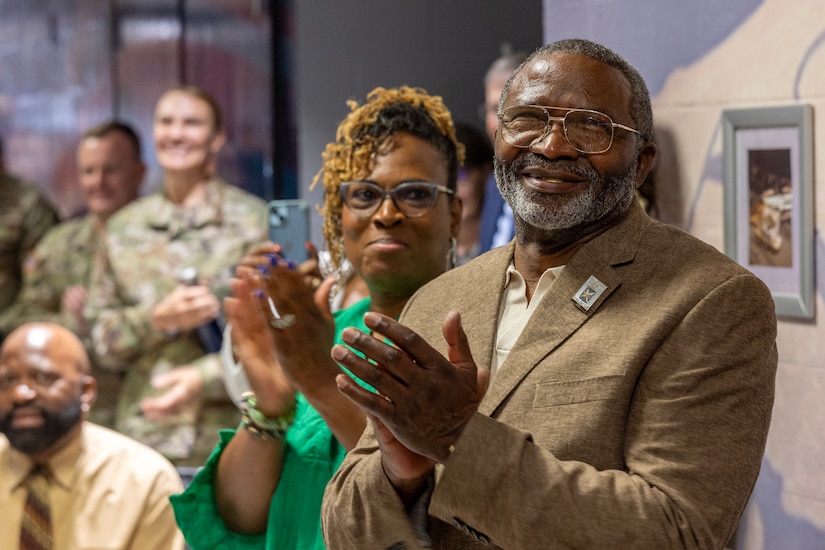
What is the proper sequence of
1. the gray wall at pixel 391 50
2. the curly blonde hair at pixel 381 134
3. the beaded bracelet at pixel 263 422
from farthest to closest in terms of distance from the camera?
the gray wall at pixel 391 50 < the curly blonde hair at pixel 381 134 < the beaded bracelet at pixel 263 422

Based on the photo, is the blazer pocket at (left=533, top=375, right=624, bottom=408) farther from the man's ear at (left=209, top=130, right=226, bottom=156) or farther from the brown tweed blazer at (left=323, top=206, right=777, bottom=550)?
the man's ear at (left=209, top=130, right=226, bottom=156)

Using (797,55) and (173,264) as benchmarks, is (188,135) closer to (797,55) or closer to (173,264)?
(173,264)

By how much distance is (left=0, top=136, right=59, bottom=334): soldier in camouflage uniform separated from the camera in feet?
14.2

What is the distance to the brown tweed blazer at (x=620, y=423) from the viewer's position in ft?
3.93

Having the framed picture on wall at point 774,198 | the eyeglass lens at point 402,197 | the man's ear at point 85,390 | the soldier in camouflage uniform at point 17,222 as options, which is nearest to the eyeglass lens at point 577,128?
the eyeglass lens at point 402,197

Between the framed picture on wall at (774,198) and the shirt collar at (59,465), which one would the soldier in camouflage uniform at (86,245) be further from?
→ the framed picture on wall at (774,198)

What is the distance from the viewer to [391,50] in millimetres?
4527

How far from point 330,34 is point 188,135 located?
28.7 inches

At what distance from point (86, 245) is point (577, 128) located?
3372mm

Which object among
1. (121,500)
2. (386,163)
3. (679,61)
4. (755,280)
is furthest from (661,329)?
(121,500)

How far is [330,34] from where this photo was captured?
4.46 metres

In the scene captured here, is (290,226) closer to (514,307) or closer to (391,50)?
(391,50)

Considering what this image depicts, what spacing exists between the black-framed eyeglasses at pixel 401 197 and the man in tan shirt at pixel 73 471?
1.65 metres

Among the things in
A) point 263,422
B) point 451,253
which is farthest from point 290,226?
point 263,422
